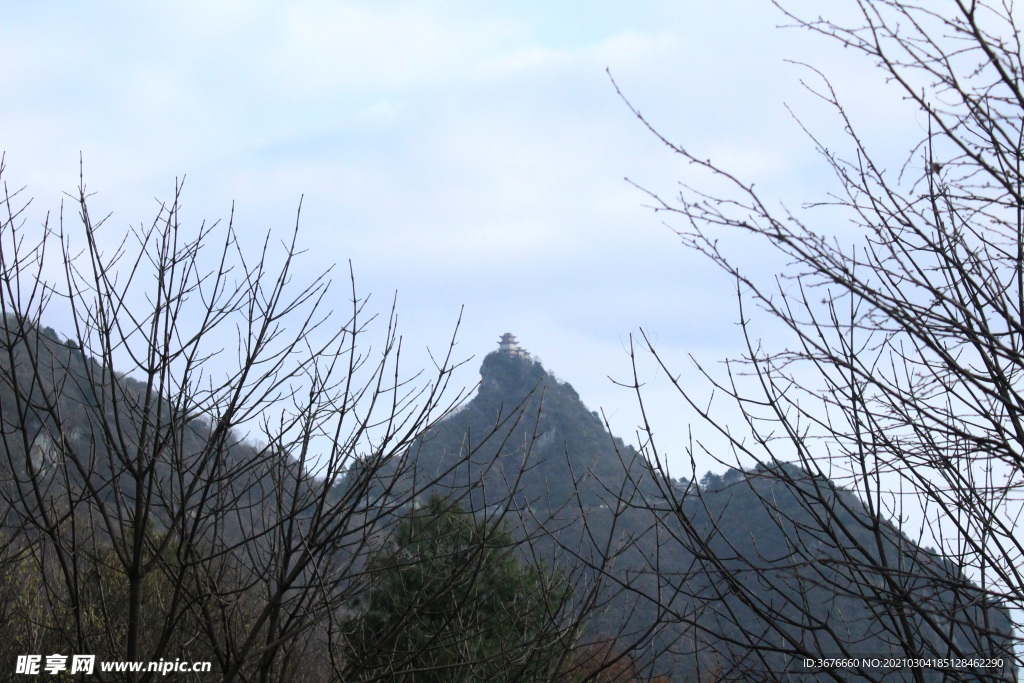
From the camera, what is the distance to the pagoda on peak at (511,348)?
3600 inches

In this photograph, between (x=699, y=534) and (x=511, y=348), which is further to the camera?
(x=511, y=348)

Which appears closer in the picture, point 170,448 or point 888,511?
point 170,448

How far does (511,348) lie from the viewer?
301 ft

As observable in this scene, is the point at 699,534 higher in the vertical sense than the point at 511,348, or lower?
lower

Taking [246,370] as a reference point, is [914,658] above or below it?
below

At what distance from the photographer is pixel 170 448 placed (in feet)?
9.72

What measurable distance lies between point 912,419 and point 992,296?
0.49 m

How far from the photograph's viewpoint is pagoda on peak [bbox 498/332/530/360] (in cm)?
9144

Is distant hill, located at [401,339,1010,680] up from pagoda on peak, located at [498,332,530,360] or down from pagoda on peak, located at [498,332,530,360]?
down

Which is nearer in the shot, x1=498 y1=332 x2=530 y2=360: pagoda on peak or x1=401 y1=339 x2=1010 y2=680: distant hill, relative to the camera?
x1=401 y1=339 x2=1010 y2=680: distant hill

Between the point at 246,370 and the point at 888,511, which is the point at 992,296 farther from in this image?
the point at 246,370

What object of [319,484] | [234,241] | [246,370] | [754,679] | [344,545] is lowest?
[754,679]

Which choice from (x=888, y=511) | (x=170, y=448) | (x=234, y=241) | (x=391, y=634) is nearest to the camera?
(x=391, y=634)

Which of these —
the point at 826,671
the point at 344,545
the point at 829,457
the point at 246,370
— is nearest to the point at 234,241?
the point at 246,370
